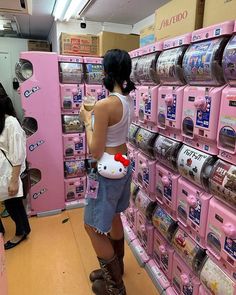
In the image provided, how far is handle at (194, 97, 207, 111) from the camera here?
45.2 inches

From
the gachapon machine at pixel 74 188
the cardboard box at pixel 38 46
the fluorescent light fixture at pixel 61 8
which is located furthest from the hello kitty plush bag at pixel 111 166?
the cardboard box at pixel 38 46

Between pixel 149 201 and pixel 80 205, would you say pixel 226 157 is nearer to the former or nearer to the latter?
pixel 149 201

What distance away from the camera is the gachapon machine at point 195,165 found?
1.18 metres

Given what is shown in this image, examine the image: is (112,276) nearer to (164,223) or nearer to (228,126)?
(164,223)

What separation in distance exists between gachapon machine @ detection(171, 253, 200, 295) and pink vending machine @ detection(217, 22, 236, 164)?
749 mm

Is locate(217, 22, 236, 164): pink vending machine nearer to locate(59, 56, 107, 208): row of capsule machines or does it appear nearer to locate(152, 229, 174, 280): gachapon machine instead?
locate(152, 229, 174, 280): gachapon machine

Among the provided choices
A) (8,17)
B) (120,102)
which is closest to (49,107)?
(120,102)

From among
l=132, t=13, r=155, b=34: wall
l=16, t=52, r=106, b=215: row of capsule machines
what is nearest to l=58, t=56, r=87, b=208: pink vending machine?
l=16, t=52, r=106, b=215: row of capsule machines

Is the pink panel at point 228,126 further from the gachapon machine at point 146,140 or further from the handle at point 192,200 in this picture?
the gachapon machine at point 146,140

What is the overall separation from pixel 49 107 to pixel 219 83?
1.80 m

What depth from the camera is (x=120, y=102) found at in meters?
1.34

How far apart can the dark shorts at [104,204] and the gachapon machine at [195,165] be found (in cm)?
34

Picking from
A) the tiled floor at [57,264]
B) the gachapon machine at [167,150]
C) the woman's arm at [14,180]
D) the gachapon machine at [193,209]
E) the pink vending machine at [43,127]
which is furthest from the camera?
the pink vending machine at [43,127]

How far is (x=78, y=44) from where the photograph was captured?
2.78m
